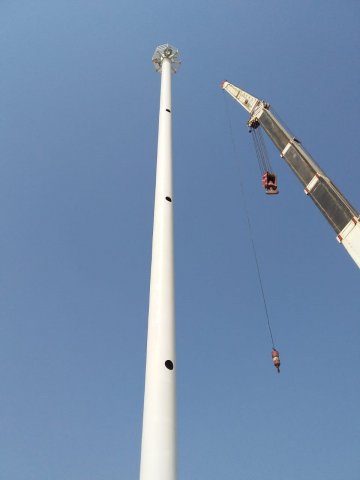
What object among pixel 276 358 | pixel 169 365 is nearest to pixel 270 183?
pixel 276 358

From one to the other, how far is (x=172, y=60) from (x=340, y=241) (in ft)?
61.7

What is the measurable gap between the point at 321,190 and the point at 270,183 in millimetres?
8706

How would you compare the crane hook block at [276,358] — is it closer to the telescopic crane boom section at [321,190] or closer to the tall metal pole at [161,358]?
the telescopic crane boom section at [321,190]

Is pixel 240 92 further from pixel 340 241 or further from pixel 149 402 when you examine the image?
pixel 149 402

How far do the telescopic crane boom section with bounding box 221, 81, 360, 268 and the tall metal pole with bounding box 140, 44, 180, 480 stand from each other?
5880 millimetres

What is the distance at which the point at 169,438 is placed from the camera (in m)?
7.81

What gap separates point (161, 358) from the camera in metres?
9.12

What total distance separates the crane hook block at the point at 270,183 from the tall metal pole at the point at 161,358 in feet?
33.1

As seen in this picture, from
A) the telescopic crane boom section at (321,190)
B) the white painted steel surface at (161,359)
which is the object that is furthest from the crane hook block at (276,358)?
the white painted steel surface at (161,359)

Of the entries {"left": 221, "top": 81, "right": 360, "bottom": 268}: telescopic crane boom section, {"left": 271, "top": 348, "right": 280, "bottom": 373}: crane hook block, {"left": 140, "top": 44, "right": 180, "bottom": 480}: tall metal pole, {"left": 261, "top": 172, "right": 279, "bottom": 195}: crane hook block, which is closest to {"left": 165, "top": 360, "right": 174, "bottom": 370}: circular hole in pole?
{"left": 140, "top": 44, "right": 180, "bottom": 480}: tall metal pole

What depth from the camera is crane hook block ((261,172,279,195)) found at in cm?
2317

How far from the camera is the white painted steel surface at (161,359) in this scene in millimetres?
7492

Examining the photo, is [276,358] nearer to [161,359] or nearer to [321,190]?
[321,190]

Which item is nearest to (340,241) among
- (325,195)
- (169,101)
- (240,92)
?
(325,195)
